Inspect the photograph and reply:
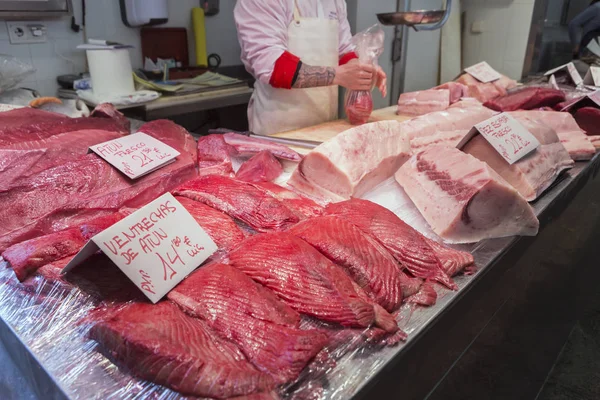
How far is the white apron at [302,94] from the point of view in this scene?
3637 mm

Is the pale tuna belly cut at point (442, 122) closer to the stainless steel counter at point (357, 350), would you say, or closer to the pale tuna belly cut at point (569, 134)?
the pale tuna belly cut at point (569, 134)

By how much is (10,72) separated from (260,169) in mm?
2963

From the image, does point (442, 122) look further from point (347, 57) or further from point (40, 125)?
point (40, 125)

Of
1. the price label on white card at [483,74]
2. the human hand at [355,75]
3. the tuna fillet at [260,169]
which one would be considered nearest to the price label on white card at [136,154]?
the tuna fillet at [260,169]

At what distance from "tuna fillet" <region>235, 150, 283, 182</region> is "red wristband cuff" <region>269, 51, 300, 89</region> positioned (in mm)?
1297

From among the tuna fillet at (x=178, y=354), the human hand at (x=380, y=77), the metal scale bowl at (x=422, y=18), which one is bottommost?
the tuna fillet at (x=178, y=354)

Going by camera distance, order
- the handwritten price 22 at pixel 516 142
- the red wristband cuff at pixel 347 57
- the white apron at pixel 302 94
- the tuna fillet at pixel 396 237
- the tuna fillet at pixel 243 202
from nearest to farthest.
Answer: the tuna fillet at pixel 396 237, the tuna fillet at pixel 243 202, the handwritten price 22 at pixel 516 142, the white apron at pixel 302 94, the red wristband cuff at pixel 347 57

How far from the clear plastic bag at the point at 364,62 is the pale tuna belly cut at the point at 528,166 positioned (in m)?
1.42

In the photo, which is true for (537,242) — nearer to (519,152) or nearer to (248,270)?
(519,152)

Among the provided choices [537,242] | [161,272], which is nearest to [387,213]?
[161,272]

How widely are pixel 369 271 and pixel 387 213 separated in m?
0.37

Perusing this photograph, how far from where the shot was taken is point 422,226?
1776mm

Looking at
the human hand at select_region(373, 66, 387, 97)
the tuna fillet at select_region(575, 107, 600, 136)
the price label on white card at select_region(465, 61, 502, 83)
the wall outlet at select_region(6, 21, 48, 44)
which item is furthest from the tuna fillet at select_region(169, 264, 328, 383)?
the wall outlet at select_region(6, 21, 48, 44)

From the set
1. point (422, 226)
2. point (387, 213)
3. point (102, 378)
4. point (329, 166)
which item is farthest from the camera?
point (329, 166)
